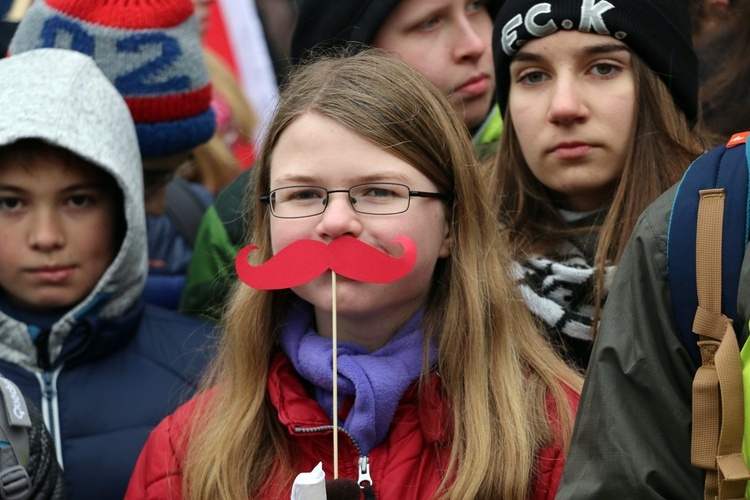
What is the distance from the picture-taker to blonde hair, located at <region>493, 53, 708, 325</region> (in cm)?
316

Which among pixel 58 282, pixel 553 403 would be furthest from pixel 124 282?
pixel 553 403

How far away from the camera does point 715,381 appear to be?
2.21 meters

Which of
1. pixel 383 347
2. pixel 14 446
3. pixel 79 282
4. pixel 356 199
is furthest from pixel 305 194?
pixel 79 282

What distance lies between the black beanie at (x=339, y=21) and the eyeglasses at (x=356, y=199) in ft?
3.82

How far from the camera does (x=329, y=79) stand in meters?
3.08

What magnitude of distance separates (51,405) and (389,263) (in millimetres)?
1201

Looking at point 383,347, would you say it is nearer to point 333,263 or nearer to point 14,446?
point 333,263

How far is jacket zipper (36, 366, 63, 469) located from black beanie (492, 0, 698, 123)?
1.59 meters

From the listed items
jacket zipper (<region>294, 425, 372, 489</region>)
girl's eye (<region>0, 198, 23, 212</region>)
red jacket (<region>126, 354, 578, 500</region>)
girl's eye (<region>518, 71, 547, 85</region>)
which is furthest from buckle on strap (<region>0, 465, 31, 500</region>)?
girl's eye (<region>518, 71, 547, 85</region>)

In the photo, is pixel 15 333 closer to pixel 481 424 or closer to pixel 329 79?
pixel 329 79

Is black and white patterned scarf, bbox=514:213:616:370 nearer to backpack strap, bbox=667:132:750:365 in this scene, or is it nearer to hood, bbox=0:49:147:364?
backpack strap, bbox=667:132:750:365

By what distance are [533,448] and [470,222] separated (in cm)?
61

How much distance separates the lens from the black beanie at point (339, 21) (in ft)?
13.2

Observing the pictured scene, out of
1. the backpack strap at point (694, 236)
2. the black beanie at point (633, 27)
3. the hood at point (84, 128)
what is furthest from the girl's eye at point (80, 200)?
the backpack strap at point (694, 236)
